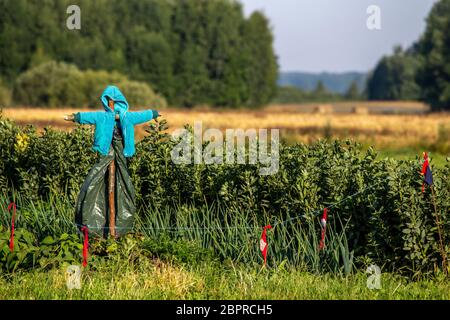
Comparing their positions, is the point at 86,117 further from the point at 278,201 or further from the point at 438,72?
the point at 438,72

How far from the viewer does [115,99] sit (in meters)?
8.66

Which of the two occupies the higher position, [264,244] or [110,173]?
[110,173]

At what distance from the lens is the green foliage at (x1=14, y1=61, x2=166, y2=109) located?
5875 centimetres

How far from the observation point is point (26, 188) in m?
11.0

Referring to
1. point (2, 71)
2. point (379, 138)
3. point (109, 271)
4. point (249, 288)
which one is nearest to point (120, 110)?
point (109, 271)

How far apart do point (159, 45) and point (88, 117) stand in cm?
6967

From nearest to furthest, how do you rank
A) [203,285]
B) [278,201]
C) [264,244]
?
[203,285], [264,244], [278,201]

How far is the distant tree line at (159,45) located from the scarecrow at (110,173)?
6056cm

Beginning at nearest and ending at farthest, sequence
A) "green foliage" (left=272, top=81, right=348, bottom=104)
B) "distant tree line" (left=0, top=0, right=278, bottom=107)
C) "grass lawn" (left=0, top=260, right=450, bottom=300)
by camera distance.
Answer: "grass lawn" (left=0, top=260, right=450, bottom=300)
"distant tree line" (left=0, top=0, right=278, bottom=107)
"green foliage" (left=272, top=81, right=348, bottom=104)

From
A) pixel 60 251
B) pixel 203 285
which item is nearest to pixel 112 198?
pixel 60 251

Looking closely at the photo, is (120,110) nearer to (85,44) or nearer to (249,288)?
(249,288)

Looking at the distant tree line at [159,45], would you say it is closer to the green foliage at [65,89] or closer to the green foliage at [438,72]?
the green foliage at [65,89]

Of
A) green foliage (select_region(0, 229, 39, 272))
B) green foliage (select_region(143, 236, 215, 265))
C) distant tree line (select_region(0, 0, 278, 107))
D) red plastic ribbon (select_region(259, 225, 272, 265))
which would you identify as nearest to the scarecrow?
green foliage (select_region(143, 236, 215, 265))

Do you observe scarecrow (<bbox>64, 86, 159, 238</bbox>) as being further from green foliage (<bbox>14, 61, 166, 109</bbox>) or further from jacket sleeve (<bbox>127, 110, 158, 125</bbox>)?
green foliage (<bbox>14, 61, 166, 109</bbox>)
